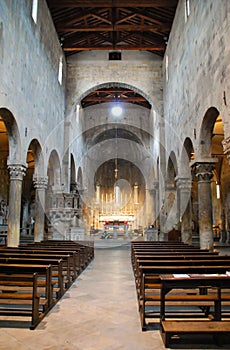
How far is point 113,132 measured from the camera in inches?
1227

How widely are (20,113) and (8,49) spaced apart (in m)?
2.45

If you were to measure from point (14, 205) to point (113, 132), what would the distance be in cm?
1967

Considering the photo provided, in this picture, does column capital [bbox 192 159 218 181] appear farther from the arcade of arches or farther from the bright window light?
the bright window light

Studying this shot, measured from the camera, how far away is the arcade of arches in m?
11.7

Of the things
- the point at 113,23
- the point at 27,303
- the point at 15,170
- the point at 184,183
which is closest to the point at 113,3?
the point at 113,23

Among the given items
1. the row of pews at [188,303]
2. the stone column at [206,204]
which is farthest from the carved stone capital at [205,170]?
the row of pews at [188,303]

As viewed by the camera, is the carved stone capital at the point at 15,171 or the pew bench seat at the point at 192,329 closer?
the pew bench seat at the point at 192,329

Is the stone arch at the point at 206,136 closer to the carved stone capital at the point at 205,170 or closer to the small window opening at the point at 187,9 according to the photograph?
the carved stone capital at the point at 205,170

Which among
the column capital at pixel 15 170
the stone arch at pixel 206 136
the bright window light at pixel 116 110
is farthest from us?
the bright window light at pixel 116 110

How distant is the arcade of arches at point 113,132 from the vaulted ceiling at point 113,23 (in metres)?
0.76

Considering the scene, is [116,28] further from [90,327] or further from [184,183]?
[90,327]

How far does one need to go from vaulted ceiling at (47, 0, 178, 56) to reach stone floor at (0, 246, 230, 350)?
14.4 meters

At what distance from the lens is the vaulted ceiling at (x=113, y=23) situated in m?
16.1

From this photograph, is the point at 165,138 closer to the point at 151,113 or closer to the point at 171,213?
the point at 171,213
